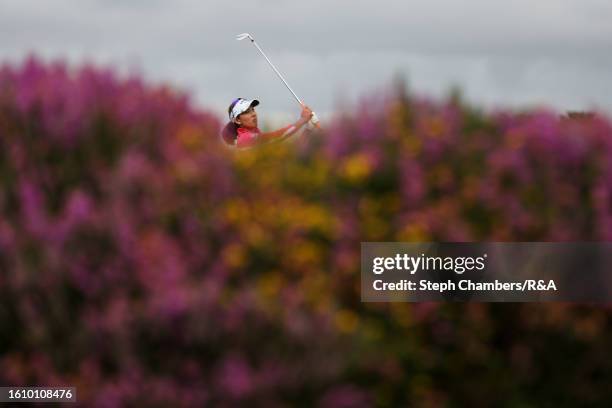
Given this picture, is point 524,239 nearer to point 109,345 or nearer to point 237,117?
point 109,345

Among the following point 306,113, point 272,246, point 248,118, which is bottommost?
point 272,246

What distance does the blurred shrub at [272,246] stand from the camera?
4.76 m

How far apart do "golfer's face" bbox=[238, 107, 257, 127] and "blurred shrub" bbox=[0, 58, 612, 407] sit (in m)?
3.93

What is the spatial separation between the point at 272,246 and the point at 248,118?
4.71m

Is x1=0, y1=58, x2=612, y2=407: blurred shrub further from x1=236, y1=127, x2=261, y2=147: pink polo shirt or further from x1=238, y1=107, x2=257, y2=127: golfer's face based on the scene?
x1=238, y1=107, x2=257, y2=127: golfer's face

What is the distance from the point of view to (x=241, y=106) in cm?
975

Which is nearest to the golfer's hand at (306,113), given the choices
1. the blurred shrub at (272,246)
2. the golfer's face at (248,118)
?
the golfer's face at (248,118)

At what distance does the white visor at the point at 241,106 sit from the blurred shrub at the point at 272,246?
3.93 metres

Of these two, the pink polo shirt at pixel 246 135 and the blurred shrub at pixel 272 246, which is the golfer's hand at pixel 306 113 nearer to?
the pink polo shirt at pixel 246 135

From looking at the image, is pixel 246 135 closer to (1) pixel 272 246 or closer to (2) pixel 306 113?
(2) pixel 306 113

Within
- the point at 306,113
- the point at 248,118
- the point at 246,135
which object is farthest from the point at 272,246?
the point at 306,113

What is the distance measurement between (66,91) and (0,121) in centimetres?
38

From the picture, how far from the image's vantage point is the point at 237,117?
9695 millimetres

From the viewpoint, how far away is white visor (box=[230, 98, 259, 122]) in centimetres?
970
